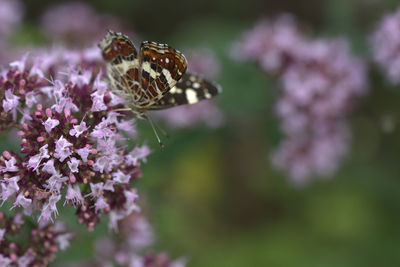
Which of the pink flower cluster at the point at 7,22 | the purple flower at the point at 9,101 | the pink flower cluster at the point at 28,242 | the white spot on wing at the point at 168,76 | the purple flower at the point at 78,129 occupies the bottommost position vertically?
the pink flower cluster at the point at 28,242

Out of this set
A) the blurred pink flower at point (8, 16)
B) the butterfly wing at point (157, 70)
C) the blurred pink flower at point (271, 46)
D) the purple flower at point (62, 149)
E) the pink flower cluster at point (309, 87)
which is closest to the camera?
the purple flower at point (62, 149)

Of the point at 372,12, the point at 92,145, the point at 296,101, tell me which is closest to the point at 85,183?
the point at 92,145

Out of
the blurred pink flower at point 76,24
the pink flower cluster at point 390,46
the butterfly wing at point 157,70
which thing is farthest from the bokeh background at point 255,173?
the butterfly wing at point 157,70

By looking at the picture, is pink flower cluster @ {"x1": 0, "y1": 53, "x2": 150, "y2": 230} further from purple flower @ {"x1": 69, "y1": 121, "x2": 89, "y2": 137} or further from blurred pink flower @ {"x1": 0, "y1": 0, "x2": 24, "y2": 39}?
blurred pink flower @ {"x1": 0, "y1": 0, "x2": 24, "y2": 39}

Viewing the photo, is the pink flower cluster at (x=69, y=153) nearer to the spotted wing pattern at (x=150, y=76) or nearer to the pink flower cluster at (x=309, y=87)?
the spotted wing pattern at (x=150, y=76)

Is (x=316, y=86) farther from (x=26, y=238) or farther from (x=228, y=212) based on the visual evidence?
(x=26, y=238)

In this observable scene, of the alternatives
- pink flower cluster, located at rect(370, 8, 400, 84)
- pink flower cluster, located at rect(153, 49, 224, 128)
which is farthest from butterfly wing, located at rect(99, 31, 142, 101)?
pink flower cluster, located at rect(370, 8, 400, 84)
